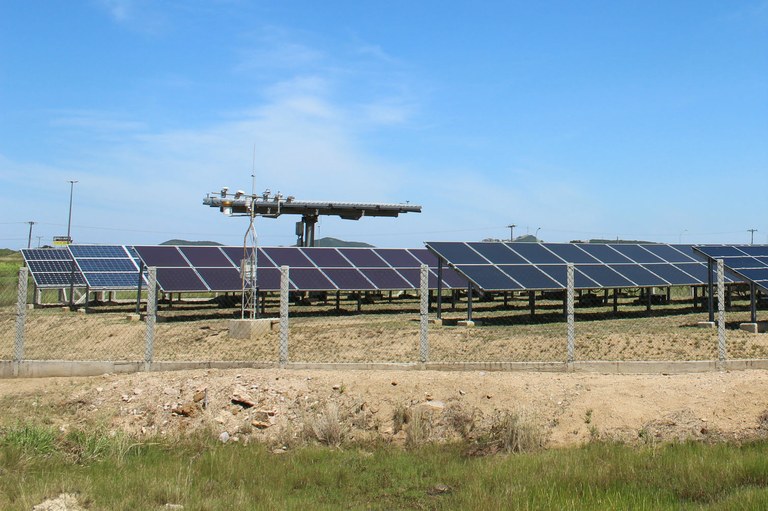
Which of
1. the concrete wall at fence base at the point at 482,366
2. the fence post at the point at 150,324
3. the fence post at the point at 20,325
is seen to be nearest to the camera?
the concrete wall at fence base at the point at 482,366

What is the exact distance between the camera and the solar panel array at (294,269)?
24625mm

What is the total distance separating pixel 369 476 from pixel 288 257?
20049 mm

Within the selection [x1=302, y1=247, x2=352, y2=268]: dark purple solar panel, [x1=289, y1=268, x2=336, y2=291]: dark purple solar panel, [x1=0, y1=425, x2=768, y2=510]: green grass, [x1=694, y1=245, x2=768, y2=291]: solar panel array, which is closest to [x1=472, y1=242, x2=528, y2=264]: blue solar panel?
[x1=289, y1=268, x2=336, y2=291]: dark purple solar panel

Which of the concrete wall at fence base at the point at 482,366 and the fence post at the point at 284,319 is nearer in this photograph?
the concrete wall at fence base at the point at 482,366

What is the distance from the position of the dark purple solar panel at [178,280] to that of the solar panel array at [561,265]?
24.4ft

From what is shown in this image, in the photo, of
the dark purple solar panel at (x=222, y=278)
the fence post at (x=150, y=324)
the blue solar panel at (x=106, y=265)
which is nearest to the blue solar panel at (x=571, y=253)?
the dark purple solar panel at (x=222, y=278)

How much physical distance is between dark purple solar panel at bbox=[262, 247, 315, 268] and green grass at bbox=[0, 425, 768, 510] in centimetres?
1725

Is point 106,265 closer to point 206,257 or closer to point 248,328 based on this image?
point 206,257

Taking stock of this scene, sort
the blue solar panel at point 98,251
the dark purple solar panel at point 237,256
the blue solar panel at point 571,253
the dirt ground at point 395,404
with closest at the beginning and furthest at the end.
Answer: the dirt ground at point 395,404
the blue solar panel at point 571,253
the dark purple solar panel at point 237,256
the blue solar panel at point 98,251

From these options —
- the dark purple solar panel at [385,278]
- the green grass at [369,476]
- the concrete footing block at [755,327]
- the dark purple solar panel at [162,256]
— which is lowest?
the green grass at [369,476]

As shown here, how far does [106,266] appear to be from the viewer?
33062 millimetres

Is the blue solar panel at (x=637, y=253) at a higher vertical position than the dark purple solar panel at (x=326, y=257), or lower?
higher

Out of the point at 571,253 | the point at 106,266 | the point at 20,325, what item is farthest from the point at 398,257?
the point at 20,325

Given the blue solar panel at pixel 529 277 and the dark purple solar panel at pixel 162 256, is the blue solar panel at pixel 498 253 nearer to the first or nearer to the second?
the blue solar panel at pixel 529 277
